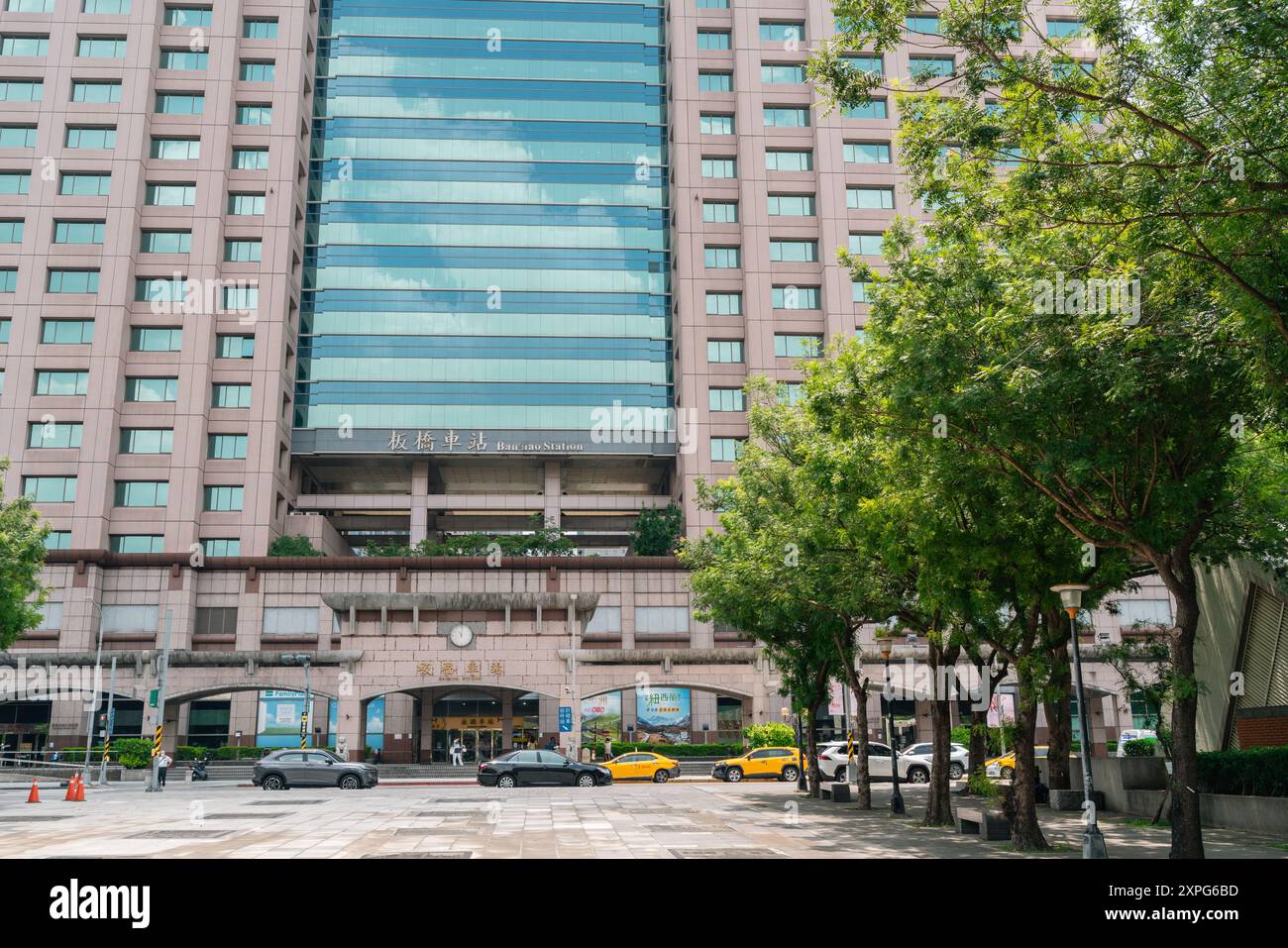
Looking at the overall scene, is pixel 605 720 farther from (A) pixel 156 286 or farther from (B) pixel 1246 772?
(B) pixel 1246 772

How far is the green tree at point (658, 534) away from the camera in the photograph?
6200 cm

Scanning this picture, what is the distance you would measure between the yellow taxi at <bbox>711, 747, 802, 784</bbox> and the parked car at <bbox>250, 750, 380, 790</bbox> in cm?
1501

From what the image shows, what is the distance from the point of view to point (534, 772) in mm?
36156

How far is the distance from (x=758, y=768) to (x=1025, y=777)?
2660 centimetres

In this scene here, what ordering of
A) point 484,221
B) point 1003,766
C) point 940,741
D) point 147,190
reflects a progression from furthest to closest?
point 484,221, point 147,190, point 1003,766, point 940,741

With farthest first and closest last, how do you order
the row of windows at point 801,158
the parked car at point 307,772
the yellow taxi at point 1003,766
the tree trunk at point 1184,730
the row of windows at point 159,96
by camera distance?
1. the row of windows at point 801,158
2. the row of windows at point 159,96
3. the yellow taxi at point 1003,766
4. the parked car at point 307,772
5. the tree trunk at point 1184,730

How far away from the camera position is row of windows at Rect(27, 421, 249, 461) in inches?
2291

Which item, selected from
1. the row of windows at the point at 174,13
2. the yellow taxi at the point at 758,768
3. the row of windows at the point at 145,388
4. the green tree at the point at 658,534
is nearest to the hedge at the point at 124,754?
the row of windows at the point at 145,388

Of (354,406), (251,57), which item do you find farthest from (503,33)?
(354,406)

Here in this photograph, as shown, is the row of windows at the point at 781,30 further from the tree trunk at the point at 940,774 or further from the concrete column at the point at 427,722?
the tree trunk at the point at 940,774

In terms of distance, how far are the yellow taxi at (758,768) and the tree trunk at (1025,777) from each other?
2566cm

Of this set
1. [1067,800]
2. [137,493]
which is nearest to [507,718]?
[137,493]

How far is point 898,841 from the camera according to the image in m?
18.2

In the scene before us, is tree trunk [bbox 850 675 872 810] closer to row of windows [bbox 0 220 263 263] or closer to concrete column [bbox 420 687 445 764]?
concrete column [bbox 420 687 445 764]
